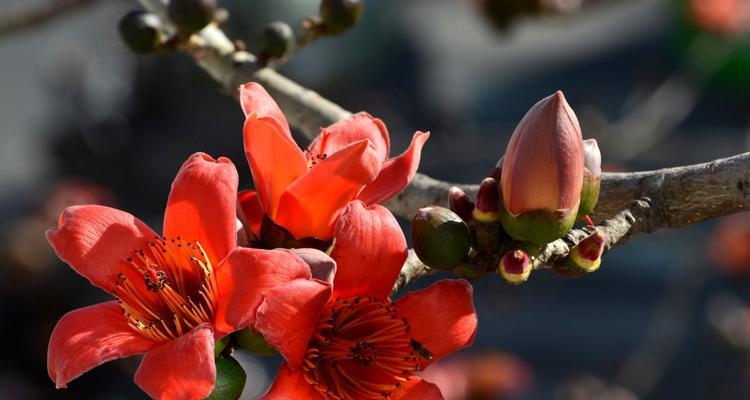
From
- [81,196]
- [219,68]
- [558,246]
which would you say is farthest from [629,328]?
[558,246]

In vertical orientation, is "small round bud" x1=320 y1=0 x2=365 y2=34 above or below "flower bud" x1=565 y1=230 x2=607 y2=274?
above

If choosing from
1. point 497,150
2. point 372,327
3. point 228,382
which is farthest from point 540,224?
point 497,150

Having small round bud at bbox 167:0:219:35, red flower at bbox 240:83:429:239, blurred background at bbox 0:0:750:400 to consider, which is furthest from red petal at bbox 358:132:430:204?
blurred background at bbox 0:0:750:400

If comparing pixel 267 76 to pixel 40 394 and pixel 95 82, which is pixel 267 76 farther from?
pixel 95 82

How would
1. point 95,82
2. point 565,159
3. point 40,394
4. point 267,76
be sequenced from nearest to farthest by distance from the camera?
point 565,159 → point 267,76 → point 40,394 → point 95,82

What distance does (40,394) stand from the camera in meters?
2.75

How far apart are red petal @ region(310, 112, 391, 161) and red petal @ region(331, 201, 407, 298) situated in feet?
0.40

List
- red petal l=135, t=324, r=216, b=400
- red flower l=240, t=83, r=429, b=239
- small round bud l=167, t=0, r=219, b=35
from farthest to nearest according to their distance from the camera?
small round bud l=167, t=0, r=219, b=35, red flower l=240, t=83, r=429, b=239, red petal l=135, t=324, r=216, b=400

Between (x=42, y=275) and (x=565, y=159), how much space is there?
242 cm

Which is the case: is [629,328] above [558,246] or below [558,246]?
below

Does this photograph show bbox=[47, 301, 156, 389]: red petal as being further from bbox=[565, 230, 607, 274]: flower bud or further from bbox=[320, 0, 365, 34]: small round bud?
bbox=[320, 0, 365, 34]: small round bud

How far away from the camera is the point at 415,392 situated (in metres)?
0.74

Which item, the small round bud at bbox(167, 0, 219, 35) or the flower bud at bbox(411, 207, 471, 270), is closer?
the flower bud at bbox(411, 207, 471, 270)

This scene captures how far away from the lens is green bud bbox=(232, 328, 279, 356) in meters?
0.74
